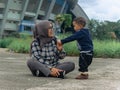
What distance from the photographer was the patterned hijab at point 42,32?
7.70 meters

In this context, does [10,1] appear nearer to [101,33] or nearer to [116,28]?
[116,28]

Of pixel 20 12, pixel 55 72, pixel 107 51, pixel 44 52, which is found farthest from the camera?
pixel 20 12

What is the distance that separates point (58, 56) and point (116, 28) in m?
47.7

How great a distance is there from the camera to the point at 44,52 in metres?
7.78

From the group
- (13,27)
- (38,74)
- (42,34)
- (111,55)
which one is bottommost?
(13,27)

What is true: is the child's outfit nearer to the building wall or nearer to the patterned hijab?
the patterned hijab

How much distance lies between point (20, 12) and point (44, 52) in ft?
186

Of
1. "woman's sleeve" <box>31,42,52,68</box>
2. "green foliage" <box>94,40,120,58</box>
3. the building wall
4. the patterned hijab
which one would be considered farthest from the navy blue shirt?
the building wall

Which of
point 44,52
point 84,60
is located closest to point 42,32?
point 44,52

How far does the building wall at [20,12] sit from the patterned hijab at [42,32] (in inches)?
1962

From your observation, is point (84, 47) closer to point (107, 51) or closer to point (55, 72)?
point (55, 72)

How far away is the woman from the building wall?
49829 mm

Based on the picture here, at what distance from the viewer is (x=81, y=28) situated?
303 inches

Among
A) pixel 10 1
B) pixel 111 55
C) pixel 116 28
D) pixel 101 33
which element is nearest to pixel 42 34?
pixel 111 55
